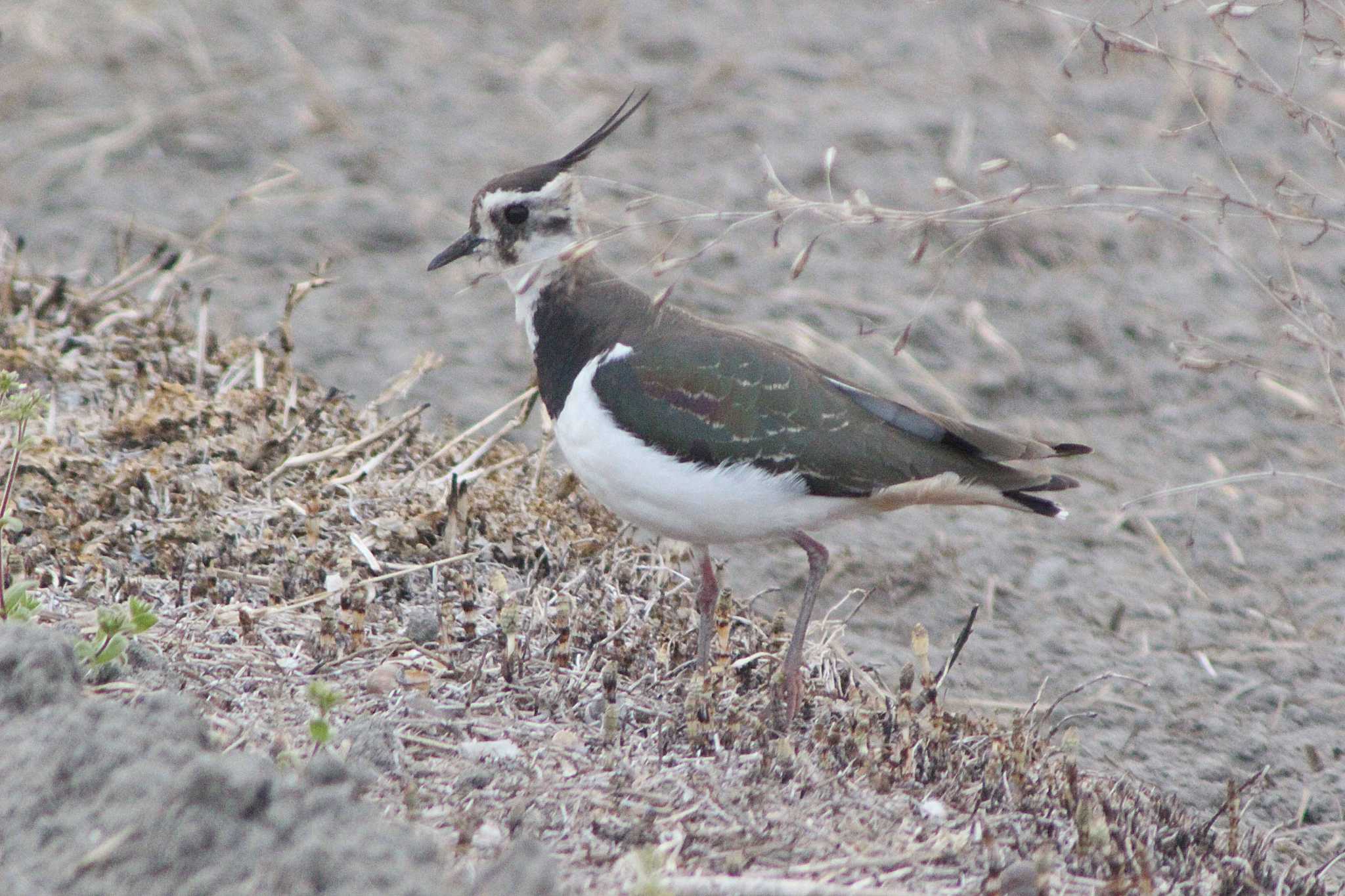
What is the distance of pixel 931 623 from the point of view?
541 centimetres

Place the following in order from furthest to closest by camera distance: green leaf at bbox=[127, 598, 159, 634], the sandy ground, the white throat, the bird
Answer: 1. the sandy ground
2. the white throat
3. the bird
4. green leaf at bbox=[127, 598, 159, 634]

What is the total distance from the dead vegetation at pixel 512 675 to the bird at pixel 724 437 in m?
0.30

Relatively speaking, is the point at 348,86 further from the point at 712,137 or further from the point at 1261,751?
the point at 1261,751

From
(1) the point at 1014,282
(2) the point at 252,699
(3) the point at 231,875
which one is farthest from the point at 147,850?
(1) the point at 1014,282

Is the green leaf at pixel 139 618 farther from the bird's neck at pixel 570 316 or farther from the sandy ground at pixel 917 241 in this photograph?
the sandy ground at pixel 917 241

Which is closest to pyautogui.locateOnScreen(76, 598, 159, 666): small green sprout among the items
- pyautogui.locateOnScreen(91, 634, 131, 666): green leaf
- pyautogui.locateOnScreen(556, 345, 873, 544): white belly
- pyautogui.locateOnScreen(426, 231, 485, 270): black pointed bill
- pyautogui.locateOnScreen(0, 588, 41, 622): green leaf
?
pyautogui.locateOnScreen(91, 634, 131, 666): green leaf

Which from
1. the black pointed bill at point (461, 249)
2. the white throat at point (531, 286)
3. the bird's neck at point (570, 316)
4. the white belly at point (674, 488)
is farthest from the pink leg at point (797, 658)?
the black pointed bill at point (461, 249)

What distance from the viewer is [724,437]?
432 centimetres

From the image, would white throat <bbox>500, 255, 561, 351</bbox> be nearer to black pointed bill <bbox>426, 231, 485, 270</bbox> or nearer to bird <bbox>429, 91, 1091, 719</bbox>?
bird <bbox>429, 91, 1091, 719</bbox>

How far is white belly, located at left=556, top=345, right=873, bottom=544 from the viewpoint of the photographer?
4215 millimetres

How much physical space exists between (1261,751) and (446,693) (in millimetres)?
2426

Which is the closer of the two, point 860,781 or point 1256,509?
point 860,781

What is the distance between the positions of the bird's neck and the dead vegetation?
1.55 feet

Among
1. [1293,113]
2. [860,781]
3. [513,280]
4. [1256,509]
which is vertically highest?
[1293,113]
